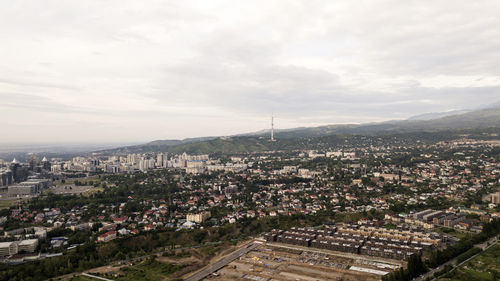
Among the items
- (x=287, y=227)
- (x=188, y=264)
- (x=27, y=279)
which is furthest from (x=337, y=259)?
(x=27, y=279)

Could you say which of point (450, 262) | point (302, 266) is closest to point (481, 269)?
point (450, 262)

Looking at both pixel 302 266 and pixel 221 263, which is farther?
pixel 221 263

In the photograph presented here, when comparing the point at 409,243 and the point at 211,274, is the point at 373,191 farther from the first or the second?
the point at 211,274

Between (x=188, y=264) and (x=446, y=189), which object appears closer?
(x=188, y=264)

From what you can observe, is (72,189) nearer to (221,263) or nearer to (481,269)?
(221,263)

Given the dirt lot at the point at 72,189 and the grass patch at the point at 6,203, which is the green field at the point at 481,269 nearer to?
the grass patch at the point at 6,203

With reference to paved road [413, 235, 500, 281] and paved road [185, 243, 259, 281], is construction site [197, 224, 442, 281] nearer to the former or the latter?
paved road [185, 243, 259, 281]
